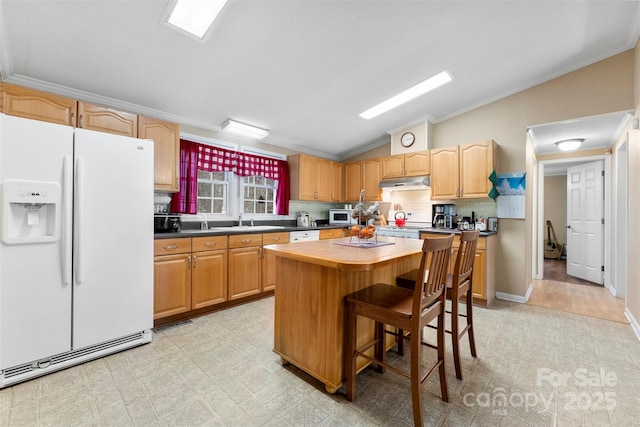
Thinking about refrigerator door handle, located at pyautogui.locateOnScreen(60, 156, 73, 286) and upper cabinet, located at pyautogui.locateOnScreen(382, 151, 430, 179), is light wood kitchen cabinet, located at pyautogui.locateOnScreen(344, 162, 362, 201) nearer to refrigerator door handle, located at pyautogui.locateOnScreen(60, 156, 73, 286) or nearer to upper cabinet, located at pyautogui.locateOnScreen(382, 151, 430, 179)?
upper cabinet, located at pyautogui.locateOnScreen(382, 151, 430, 179)

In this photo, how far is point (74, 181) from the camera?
6.63ft

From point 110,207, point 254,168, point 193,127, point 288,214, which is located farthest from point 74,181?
point 288,214

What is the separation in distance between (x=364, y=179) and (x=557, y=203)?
564 cm

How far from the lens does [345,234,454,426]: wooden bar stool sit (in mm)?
1422

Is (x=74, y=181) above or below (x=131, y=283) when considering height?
above

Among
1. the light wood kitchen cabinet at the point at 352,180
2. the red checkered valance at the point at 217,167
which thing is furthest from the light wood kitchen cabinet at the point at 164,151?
the light wood kitchen cabinet at the point at 352,180

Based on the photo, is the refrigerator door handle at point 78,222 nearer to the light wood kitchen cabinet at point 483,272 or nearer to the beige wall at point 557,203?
the light wood kitchen cabinet at point 483,272

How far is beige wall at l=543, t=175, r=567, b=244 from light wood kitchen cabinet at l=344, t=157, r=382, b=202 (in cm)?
534

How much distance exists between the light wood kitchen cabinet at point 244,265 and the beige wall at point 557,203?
744 centimetres

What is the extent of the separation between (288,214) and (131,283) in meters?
2.68

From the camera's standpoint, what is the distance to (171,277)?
2.75m

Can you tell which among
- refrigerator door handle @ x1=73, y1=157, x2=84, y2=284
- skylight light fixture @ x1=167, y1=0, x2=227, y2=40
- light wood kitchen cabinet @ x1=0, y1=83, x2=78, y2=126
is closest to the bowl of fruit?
skylight light fixture @ x1=167, y1=0, x2=227, y2=40

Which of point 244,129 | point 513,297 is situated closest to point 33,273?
point 244,129

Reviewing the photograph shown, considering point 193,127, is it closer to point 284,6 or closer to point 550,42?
point 284,6
